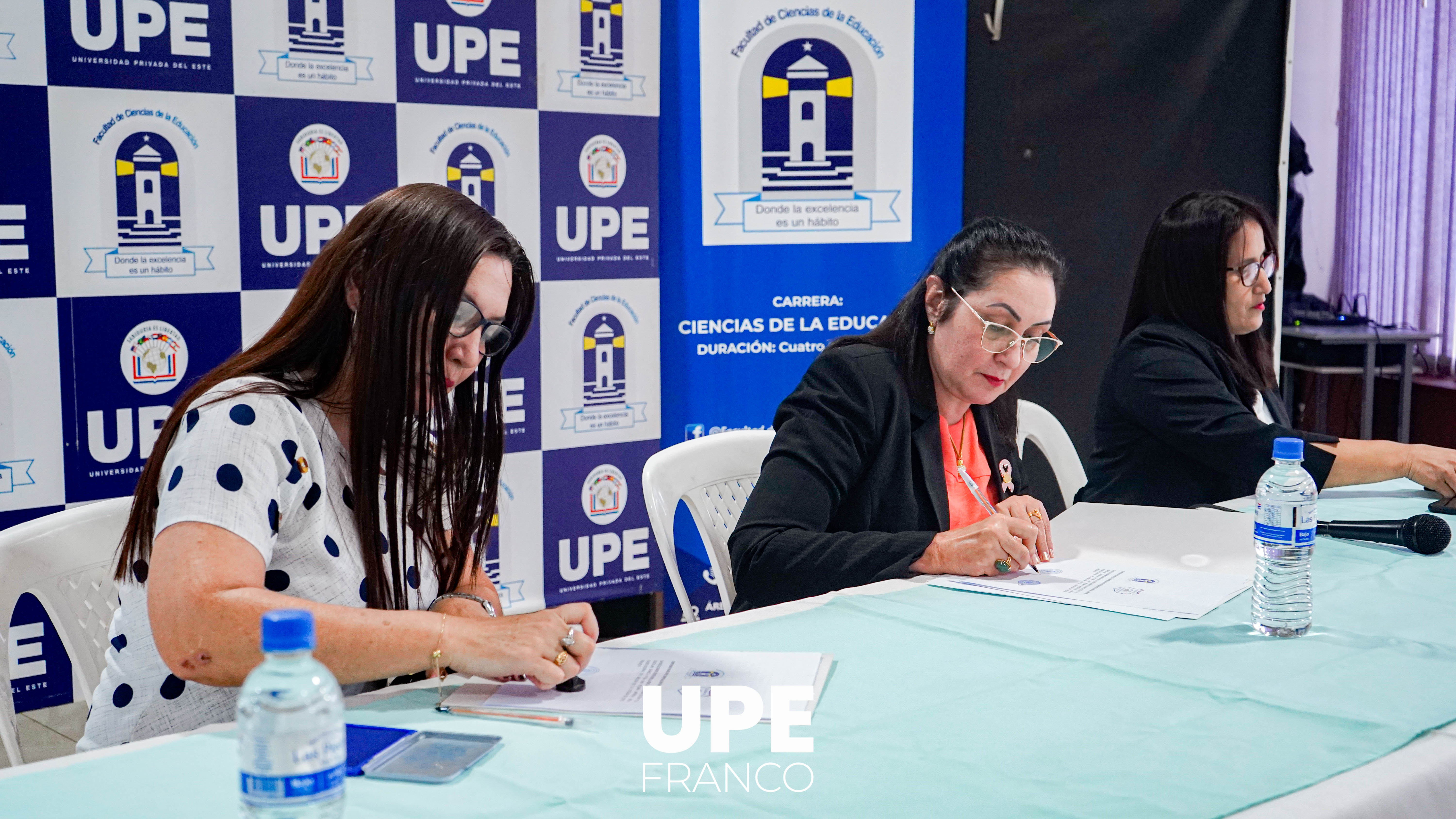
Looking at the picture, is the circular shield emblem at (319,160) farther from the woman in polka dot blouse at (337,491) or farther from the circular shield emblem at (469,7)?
the woman in polka dot blouse at (337,491)

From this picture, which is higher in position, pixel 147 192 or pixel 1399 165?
pixel 1399 165

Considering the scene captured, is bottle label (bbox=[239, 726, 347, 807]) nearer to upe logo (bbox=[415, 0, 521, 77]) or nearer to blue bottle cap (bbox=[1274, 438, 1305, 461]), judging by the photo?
blue bottle cap (bbox=[1274, 438, 1305, 461])

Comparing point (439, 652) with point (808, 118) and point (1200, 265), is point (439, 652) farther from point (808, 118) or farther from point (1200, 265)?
point (808, 118)

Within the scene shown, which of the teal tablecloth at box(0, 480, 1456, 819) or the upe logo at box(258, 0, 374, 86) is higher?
the upe logo at box(258, 0, 374, 86)

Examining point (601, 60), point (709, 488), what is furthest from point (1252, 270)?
point (601, 60)

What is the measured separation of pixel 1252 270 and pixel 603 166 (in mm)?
1756

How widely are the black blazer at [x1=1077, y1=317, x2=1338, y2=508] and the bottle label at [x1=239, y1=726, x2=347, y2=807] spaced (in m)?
1.99

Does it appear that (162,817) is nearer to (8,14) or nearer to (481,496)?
(481,496)

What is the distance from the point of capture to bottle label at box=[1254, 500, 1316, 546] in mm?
1615

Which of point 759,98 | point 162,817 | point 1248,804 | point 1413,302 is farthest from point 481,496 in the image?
point 1413,302

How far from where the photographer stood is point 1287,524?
1624mm

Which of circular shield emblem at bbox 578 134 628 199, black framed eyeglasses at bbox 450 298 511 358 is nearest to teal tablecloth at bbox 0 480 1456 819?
black framed eyeglasses at bbox 450 298 511 358

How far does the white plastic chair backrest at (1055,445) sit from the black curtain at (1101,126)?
1314 mm

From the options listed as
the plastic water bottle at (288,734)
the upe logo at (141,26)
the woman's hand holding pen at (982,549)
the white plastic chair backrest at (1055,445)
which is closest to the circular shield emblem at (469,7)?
the upe logo at (141,26)
